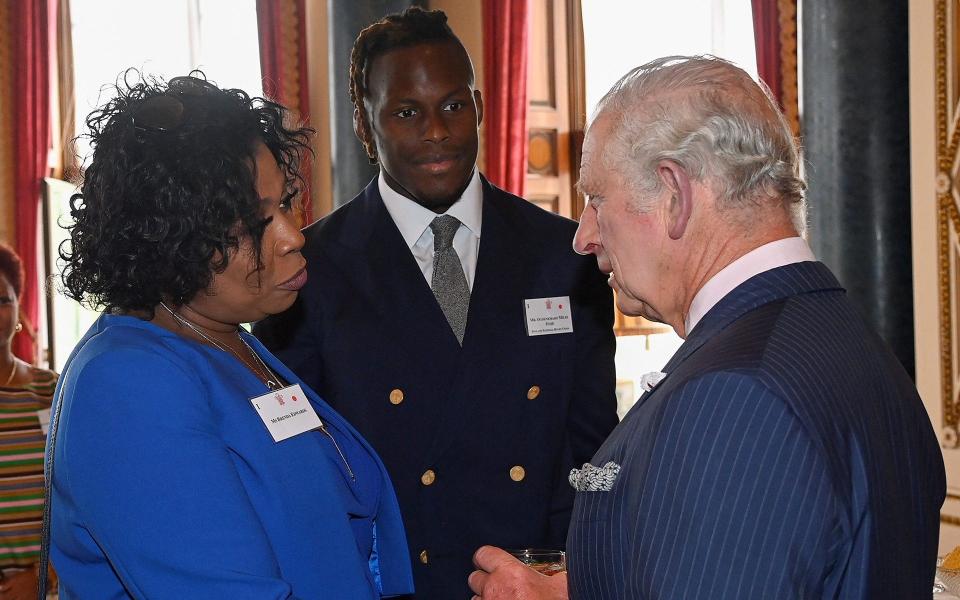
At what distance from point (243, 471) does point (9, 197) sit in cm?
579

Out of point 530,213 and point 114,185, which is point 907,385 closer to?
point 114,185

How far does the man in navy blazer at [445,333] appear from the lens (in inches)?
91.1

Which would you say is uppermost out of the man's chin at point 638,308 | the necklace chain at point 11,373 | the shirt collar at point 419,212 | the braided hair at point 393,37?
the braided hair at point 393,37

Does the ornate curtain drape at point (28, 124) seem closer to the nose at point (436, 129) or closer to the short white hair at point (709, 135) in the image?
the nose at point (436, 129)

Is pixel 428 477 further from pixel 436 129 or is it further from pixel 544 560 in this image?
pixel 436 129

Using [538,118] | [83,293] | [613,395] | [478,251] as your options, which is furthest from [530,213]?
[538,118]

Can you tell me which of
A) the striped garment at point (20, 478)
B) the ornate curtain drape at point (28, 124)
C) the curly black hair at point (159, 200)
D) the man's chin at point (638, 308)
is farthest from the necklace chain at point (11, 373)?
the ornate curtain drape at point (28, 124)

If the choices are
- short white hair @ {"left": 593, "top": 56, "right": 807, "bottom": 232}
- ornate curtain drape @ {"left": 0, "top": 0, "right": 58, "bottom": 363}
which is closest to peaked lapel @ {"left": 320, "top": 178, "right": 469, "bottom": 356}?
short white hair @ {"left": 593, "top": 56, "right": 807, "bottom": 232}

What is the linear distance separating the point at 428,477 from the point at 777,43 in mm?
5646

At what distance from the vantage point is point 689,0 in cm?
777

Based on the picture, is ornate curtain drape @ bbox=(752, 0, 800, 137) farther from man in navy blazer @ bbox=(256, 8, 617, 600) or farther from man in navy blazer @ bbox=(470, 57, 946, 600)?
man in navy blazer @ bbox=(470, 57, 946, 600)

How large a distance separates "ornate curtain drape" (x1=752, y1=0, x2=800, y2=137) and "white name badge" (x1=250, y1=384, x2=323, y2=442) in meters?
5.99

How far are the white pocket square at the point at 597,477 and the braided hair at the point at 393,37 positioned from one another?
133 centimetres

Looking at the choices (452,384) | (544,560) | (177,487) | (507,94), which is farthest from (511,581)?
(507,94)
